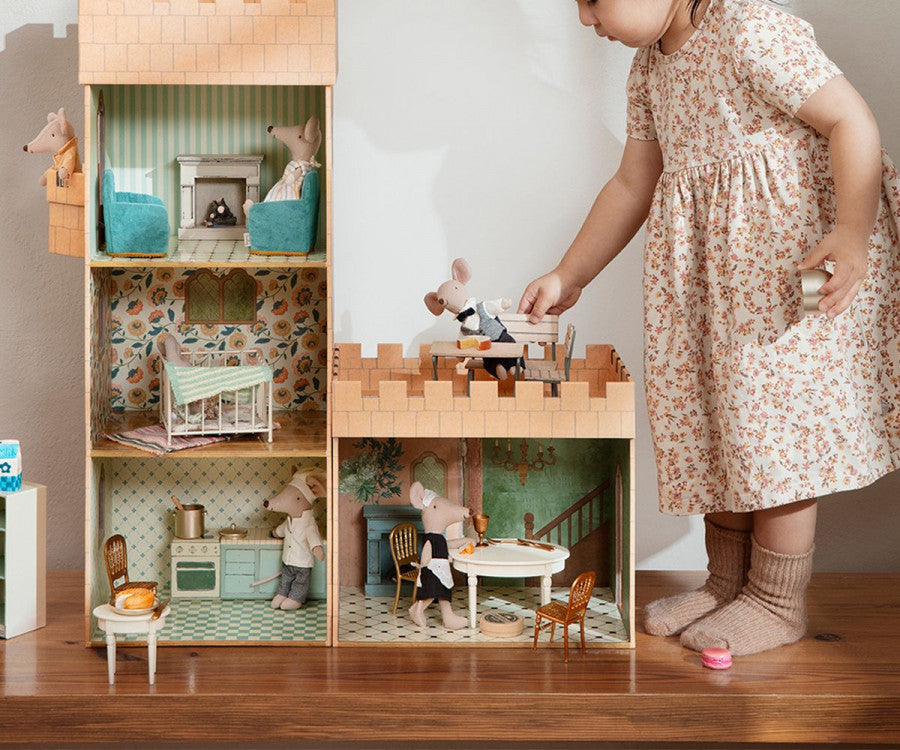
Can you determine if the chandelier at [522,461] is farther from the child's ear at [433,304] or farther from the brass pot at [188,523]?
the brass pot at [188,523]

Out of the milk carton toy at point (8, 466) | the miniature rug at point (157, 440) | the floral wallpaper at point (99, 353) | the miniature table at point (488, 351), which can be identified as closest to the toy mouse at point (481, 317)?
the miniature table at point (488, 351)

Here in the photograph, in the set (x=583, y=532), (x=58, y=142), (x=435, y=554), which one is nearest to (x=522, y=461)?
(x=583, y=532)

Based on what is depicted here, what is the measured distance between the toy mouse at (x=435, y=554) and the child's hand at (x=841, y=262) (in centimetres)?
64

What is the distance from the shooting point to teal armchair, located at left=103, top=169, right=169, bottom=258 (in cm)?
177

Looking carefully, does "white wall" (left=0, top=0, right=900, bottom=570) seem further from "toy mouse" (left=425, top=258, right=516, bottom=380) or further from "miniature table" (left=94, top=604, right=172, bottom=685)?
"miniature table" (left=94, top=604, right=172, bottom=685)

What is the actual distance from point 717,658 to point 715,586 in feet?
0.80

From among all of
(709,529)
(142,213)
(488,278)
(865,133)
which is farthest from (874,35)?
(142,213)

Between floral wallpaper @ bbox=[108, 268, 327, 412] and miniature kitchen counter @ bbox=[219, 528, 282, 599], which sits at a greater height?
floral wallpaper @ bbox=[108, 268, 327, 412]

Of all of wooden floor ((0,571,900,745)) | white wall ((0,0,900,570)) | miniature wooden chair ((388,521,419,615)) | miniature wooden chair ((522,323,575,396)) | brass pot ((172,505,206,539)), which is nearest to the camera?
wooden floor ((0,571,900,745))

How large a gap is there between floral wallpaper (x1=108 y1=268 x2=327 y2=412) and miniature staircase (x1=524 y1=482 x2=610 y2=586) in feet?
1.56

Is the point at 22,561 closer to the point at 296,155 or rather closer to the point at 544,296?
the point at 296,155

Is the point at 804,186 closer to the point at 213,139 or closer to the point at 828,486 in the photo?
the point at 828,486

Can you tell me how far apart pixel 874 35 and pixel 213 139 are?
1.24 m

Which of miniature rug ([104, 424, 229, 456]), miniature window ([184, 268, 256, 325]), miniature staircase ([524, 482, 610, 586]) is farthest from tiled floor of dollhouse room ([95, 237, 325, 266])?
miniature staircase ([524, 482, 610, 586])
